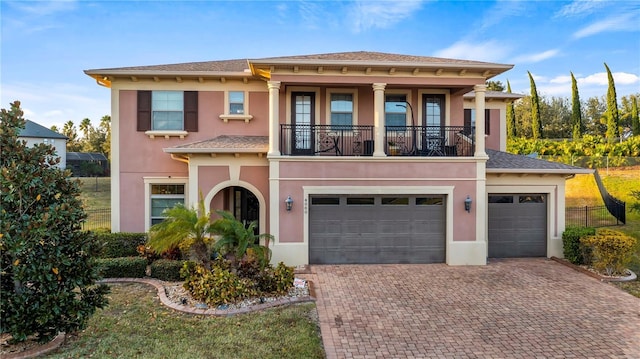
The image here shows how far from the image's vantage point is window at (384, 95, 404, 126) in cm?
1217

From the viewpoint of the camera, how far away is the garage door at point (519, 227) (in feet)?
37.9

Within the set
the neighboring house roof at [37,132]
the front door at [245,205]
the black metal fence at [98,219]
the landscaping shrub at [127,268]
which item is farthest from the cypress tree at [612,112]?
the neighboring house roof at [37,132]

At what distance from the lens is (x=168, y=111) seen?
1238 centimetres

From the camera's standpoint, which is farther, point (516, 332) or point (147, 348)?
point (516, 332)

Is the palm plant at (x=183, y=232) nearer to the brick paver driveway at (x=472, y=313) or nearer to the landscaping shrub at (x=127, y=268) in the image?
the landscaping shrub at (x=127, y=268)

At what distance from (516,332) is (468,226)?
4.90m

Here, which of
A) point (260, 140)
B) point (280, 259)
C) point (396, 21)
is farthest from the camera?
point (396, 21)

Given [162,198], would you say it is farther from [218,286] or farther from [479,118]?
[479,118]

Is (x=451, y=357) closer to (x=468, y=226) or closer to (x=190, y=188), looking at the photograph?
(x=468, y=226)

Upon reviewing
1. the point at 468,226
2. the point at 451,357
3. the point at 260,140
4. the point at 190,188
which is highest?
the point at 260,140

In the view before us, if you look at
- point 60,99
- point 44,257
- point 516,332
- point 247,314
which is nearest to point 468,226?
point 516,332

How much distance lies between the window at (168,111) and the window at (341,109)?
484cm

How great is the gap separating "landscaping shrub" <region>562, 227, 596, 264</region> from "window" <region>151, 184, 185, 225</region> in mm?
12754

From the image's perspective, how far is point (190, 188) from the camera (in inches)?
438
